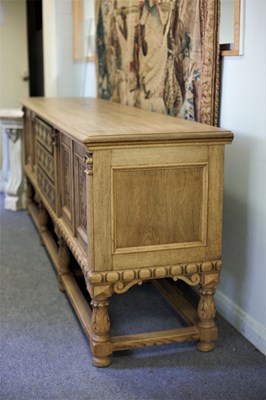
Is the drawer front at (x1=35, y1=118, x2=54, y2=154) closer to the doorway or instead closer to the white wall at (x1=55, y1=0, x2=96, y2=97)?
the white wall at (x1=55, y1=0, x2=96, y2=97)

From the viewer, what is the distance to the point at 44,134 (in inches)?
137

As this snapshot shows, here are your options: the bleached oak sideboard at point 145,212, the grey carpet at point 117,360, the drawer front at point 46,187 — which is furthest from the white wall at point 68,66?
the bleached oak sideboard at point 145,212

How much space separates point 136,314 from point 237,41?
139 centimetres

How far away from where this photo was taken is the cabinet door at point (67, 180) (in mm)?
2711

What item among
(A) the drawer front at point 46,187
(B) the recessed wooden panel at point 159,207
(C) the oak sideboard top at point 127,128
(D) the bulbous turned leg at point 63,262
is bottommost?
(D) the bulbous turned leg at point 63,262

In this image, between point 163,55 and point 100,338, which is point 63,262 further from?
point 163,55

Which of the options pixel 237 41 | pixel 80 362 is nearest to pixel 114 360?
pixel 80 362

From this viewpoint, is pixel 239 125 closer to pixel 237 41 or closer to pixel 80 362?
pixel 237 41

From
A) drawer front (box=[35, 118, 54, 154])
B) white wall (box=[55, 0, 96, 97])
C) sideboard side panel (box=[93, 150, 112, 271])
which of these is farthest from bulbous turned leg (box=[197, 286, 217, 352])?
white wall (box=[55, 0, 96, 97])

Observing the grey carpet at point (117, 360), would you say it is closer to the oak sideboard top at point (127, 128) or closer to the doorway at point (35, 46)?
the oak sideboard top at point (127, 128)

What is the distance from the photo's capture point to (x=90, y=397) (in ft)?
7.16

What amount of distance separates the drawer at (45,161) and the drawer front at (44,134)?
41 millimetres

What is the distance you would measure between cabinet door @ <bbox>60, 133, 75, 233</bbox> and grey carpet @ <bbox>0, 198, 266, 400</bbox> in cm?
50

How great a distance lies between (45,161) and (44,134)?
0.16 metres
